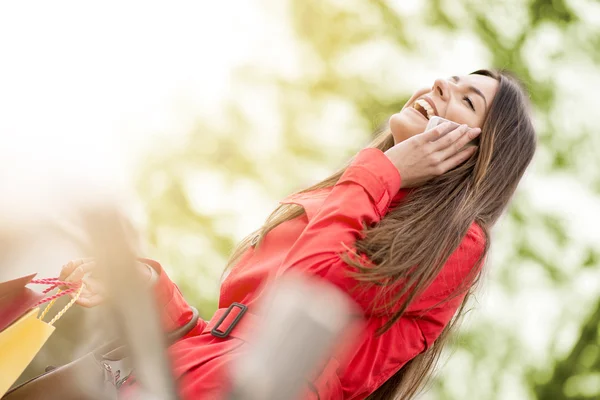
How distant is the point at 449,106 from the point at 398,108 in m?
1.66

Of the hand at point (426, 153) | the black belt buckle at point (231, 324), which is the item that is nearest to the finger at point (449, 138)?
the hand at point (426, 153)

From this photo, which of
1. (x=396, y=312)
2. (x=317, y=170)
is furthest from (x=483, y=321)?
(x=396, y=312)

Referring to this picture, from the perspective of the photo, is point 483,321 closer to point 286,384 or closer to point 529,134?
point 529,134

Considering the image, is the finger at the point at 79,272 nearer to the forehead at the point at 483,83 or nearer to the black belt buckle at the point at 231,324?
the black belt buckle at the point at 231,324

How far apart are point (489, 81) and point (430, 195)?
0.65ft

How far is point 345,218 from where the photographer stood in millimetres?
748

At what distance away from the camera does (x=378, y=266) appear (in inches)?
28.6

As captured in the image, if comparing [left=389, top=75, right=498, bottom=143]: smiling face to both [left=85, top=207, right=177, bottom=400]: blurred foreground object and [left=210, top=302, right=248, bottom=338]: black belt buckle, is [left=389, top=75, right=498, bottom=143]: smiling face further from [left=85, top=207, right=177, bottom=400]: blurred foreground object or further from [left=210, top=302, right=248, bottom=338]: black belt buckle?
[left=85, top=207, right=177, bottom=400]: blurred foreground object

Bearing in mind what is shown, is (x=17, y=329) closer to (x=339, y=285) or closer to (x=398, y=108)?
(x=339, y=285)

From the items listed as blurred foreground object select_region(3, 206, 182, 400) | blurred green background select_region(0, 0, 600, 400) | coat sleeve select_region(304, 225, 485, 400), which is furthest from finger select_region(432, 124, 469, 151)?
blurred green background select_region(0, 0, 600, 400)

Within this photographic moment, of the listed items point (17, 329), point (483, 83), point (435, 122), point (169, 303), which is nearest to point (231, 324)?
point (169, 303)

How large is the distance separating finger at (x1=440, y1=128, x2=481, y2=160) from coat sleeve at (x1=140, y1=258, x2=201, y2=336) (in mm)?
355

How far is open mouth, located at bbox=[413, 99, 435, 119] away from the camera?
0.90m

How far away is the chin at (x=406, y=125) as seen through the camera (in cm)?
89
